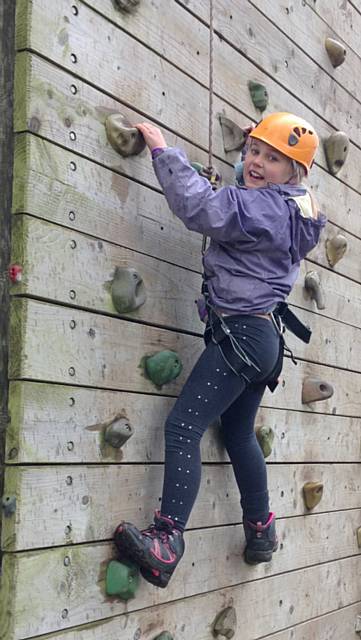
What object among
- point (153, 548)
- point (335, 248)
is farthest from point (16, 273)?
point (335, 248)

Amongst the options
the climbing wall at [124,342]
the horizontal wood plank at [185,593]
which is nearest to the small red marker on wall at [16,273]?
the climbing wall at [124,342]

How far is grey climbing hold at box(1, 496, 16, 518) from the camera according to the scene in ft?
6.48

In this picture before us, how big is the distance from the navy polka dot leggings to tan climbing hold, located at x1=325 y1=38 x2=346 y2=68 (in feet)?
5.29

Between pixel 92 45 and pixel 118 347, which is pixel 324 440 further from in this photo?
pixel 92 45

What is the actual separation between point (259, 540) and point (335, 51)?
6.53ft

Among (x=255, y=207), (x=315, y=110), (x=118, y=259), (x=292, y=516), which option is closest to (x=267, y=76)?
(x=315, y=110)

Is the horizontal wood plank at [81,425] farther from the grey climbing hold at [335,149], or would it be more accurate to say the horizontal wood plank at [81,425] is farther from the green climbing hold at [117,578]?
the grey climbing hold at [335,149]

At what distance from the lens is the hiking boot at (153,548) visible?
2.21 m

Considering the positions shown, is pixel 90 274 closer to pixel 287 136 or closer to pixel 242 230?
pixel 242 230

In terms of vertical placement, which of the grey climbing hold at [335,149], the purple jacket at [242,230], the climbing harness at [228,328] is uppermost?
the grey climbing hold at [335,149]

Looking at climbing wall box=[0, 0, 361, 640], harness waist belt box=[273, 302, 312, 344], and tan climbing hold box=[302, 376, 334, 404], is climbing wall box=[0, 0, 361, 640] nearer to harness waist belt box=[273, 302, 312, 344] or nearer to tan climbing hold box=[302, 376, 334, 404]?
tan climbing hold box=[302, 376, 334, 404]

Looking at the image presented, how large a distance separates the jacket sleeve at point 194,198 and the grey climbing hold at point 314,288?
1043 mm

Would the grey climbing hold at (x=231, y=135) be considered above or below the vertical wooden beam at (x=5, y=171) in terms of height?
above

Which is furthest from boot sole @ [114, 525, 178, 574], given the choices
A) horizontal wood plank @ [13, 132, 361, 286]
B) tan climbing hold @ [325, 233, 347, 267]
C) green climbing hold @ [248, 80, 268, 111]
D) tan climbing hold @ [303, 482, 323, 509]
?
tan climbing hold @ [325, 233, 347, 267]
